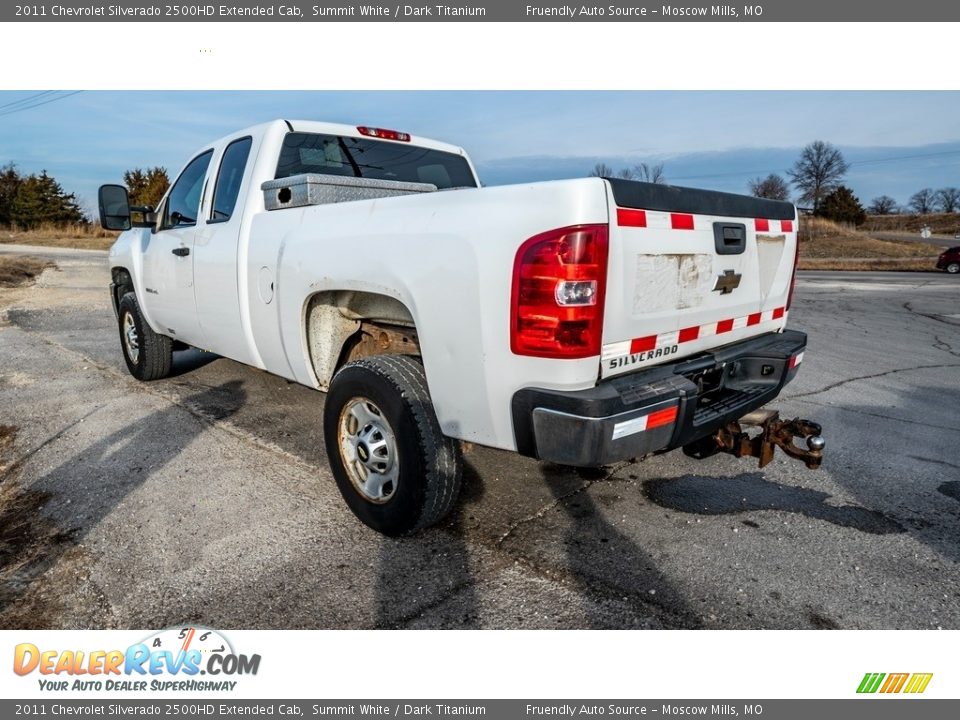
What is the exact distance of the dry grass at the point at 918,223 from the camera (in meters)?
55.7

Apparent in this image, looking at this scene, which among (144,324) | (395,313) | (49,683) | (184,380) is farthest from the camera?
(184,380)

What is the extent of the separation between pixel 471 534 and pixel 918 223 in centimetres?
7352

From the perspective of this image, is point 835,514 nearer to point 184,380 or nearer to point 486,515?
point 486,515

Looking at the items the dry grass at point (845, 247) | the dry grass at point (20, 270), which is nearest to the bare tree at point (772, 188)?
the dry grass at point (845, 247)

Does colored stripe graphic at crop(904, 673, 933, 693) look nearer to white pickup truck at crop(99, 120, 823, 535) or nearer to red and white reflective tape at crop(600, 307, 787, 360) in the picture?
white pickup truck at crop(99, 120, 823, 535)

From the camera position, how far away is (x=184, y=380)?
571cm

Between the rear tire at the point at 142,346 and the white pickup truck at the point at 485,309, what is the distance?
1578 millimetres

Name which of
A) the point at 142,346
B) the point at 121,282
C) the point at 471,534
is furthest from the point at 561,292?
the point at 121,282

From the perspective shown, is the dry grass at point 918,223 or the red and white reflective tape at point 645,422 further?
the dry grass at point 918,223

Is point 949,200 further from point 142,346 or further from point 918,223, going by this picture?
point 142,346

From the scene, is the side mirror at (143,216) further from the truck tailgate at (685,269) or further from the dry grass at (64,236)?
the dry grass at (64,236)

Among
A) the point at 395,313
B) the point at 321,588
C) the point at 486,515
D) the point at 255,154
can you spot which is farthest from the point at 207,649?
the point at 255,154

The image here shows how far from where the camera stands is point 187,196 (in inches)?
182

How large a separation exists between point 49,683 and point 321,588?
3.06ft
